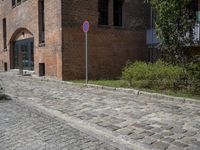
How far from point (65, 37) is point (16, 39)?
34.1 ft

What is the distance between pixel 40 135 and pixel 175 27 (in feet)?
23.9

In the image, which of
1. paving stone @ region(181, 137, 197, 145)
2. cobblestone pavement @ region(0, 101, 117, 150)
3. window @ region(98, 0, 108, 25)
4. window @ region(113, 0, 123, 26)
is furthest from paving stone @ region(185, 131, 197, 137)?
window @ region(113, 0, 123, 26)

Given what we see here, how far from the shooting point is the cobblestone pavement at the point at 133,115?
576 centimetres

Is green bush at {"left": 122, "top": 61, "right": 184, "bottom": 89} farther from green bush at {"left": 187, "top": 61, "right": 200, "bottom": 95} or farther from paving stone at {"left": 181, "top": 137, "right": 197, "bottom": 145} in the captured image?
paving stone at {"left": 181, "top": 137, "right": 197, "bottom": 145}

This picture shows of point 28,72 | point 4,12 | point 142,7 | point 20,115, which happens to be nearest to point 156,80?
point 20,115

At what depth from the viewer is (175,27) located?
37.7 feet

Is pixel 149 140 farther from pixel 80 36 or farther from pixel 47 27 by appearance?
pixel 47 27

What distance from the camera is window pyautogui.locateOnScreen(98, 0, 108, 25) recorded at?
1883 cm

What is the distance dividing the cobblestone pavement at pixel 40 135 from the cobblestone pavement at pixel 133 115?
0.48 meters

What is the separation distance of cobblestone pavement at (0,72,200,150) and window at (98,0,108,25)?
8043 millimetres

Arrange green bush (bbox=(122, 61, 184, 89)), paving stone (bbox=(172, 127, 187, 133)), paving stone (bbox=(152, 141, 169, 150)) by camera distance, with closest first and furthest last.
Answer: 1. paving stone (bbox=(152, 141, 169, 150))
2. paving stone (bbox=(172, 127, 187, 133))
3. green bush (bbox=(122, 61, 184, 89))

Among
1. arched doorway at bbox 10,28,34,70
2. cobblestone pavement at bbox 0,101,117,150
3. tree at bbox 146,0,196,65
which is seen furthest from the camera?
arched doorway at bbox 10,28,34,70

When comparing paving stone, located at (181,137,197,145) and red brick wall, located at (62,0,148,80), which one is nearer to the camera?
paving stone, located at (181,137,197,145)

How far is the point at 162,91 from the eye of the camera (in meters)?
11.3
